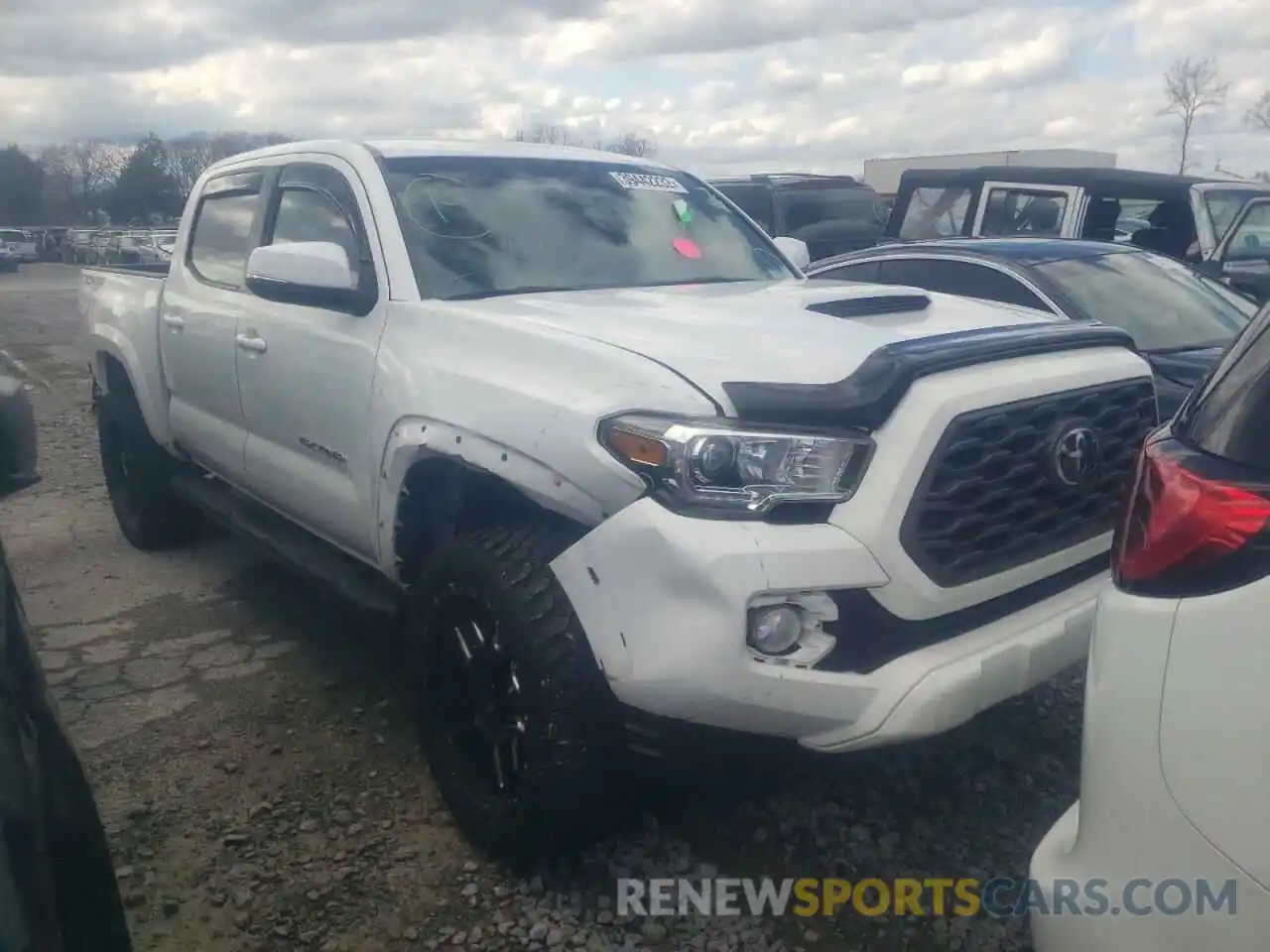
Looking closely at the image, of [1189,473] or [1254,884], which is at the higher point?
[1189,473]

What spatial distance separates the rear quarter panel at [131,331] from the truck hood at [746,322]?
8.20ft

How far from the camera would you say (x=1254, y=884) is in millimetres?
1454

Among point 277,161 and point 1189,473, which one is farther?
point 277,161

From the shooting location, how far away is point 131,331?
5.38 m

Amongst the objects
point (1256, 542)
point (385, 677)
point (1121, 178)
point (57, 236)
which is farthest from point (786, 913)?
point (57, 236)

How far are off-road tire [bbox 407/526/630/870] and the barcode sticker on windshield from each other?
1.81 metres

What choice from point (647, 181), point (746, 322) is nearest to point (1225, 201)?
point (647, 181)

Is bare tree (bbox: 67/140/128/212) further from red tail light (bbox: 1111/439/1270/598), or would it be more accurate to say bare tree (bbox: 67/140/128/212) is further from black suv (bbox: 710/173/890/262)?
red tail light (bbox: 1111/439/1270/598)

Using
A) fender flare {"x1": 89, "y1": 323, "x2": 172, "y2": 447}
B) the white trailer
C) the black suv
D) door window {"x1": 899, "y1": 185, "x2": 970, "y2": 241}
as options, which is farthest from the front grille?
A: the white trailer

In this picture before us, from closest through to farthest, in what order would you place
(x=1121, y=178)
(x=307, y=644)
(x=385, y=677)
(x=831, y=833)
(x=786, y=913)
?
(x=786, y=913), (x=831, y=833), (x=385, y=677), (x=307, y=644), (x=1121, y=178)

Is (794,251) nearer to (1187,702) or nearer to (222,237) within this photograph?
(222,237)

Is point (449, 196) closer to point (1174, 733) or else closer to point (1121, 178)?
point (1174, 733)

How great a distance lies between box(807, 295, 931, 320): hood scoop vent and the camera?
3121 millimetres

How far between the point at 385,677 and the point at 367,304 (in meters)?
1.47
